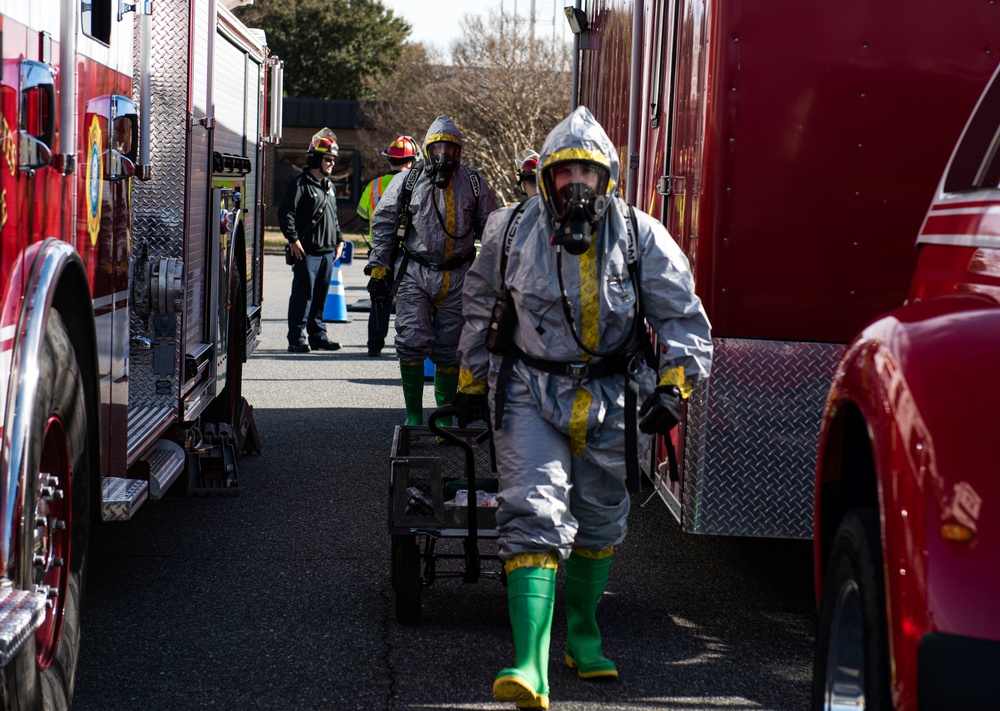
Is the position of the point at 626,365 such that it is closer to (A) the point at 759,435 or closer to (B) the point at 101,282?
(A) the point at 759,435

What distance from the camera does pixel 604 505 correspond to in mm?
4570

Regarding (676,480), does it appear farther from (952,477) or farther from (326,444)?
(326,444)

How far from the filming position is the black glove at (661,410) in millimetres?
4250

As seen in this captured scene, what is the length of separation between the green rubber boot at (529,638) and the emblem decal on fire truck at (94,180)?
66.9 inches

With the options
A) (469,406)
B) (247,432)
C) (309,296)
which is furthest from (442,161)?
(309,296)

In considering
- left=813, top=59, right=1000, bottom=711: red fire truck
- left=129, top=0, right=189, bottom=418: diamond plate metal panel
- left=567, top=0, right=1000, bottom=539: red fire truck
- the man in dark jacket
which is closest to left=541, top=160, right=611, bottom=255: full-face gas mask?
left=567, top=0, right=1000, bottom=539: red fire truck

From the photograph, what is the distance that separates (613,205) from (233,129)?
13.4 ft

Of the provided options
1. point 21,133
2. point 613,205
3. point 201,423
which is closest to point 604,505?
point 613,205

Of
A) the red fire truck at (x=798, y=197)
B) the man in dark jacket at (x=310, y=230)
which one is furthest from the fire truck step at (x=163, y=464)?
the man in dark jacket at (x=310, y=230)

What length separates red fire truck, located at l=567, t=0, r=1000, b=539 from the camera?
4879 millimetres

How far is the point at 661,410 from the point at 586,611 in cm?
76

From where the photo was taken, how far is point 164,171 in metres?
6.16

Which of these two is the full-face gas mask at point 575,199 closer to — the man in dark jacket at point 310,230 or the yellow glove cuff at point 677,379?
the yellow glove cuff at point 677,379

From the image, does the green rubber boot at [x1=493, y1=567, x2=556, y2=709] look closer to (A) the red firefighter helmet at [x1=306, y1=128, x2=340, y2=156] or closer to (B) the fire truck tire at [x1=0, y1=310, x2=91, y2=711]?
(B) the fire truck tire at [x1=0, y1=310, x2=91, y2=711]
